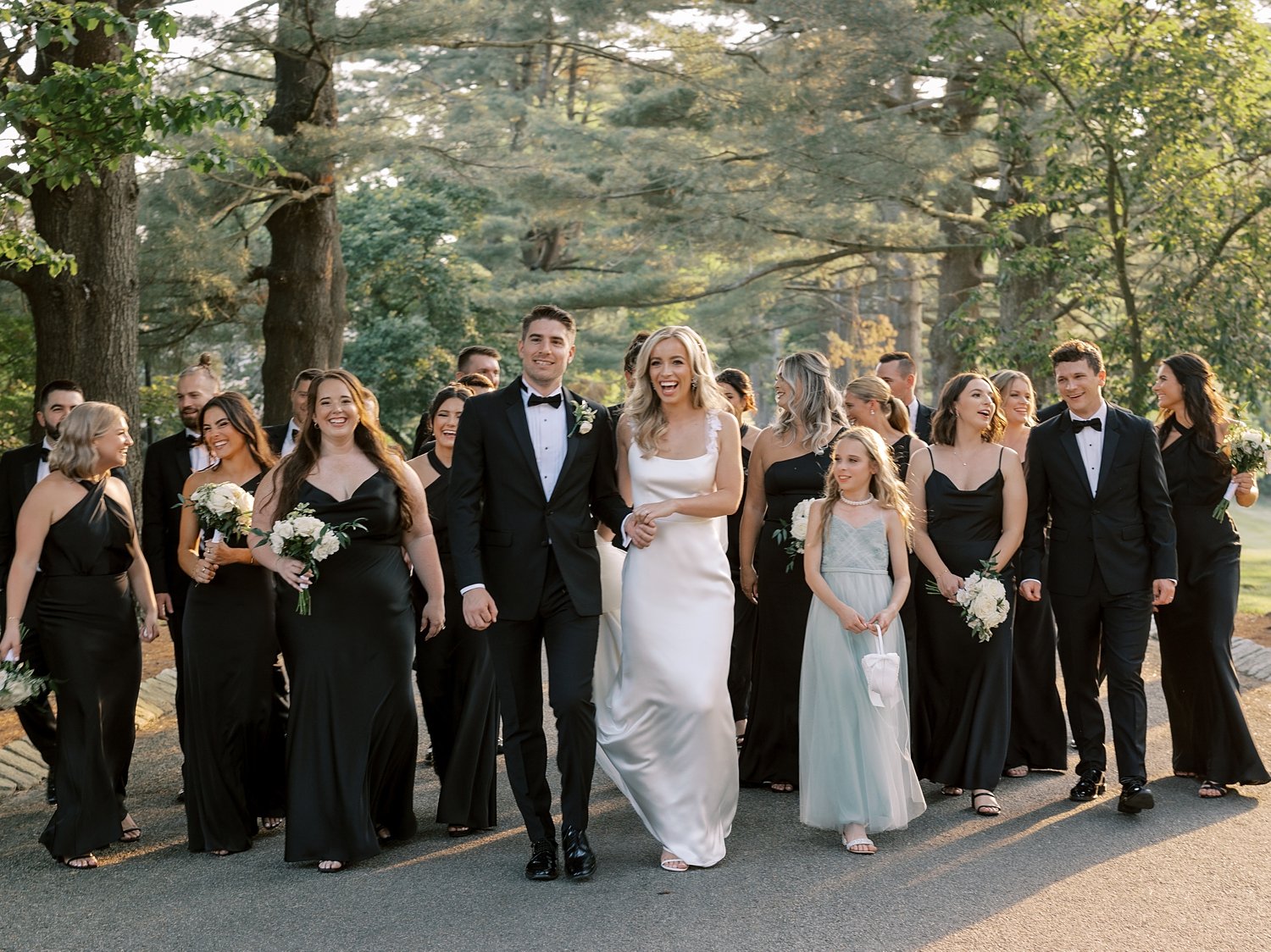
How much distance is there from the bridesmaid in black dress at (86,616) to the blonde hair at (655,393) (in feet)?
8.25

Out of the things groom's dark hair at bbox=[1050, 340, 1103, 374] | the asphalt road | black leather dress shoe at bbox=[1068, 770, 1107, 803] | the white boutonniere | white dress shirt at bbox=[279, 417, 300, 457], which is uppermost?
groom's dark hair at bbox=[1050, 340, 1103, 374]

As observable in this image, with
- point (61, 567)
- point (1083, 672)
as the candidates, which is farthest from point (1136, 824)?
point (61, 567)

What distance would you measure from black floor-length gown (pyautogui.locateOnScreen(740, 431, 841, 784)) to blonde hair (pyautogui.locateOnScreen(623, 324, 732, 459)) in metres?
1.18

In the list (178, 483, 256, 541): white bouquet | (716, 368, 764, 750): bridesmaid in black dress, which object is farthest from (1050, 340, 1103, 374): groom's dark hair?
(178, 483, 256, 541): white bouquet

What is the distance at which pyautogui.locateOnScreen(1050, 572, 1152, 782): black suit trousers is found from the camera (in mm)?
6949

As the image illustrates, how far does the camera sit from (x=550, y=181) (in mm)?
22000

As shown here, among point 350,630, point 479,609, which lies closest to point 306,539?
point 350,630

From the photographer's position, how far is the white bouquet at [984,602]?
6.90 metres

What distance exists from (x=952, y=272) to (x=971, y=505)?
1694 centimetres

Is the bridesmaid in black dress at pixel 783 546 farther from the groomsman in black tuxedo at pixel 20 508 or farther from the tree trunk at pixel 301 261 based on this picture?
the tree trunk at pixel 301 261

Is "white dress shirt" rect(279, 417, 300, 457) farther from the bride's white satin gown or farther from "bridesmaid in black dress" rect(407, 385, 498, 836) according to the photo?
the bride's white satin gown

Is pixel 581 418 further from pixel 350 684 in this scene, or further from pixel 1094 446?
pixel 1094 446

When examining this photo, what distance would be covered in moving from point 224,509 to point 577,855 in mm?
2362

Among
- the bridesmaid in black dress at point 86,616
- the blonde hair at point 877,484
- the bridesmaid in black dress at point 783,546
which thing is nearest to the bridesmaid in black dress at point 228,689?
the bridesmaid in black dress at point 86,616
